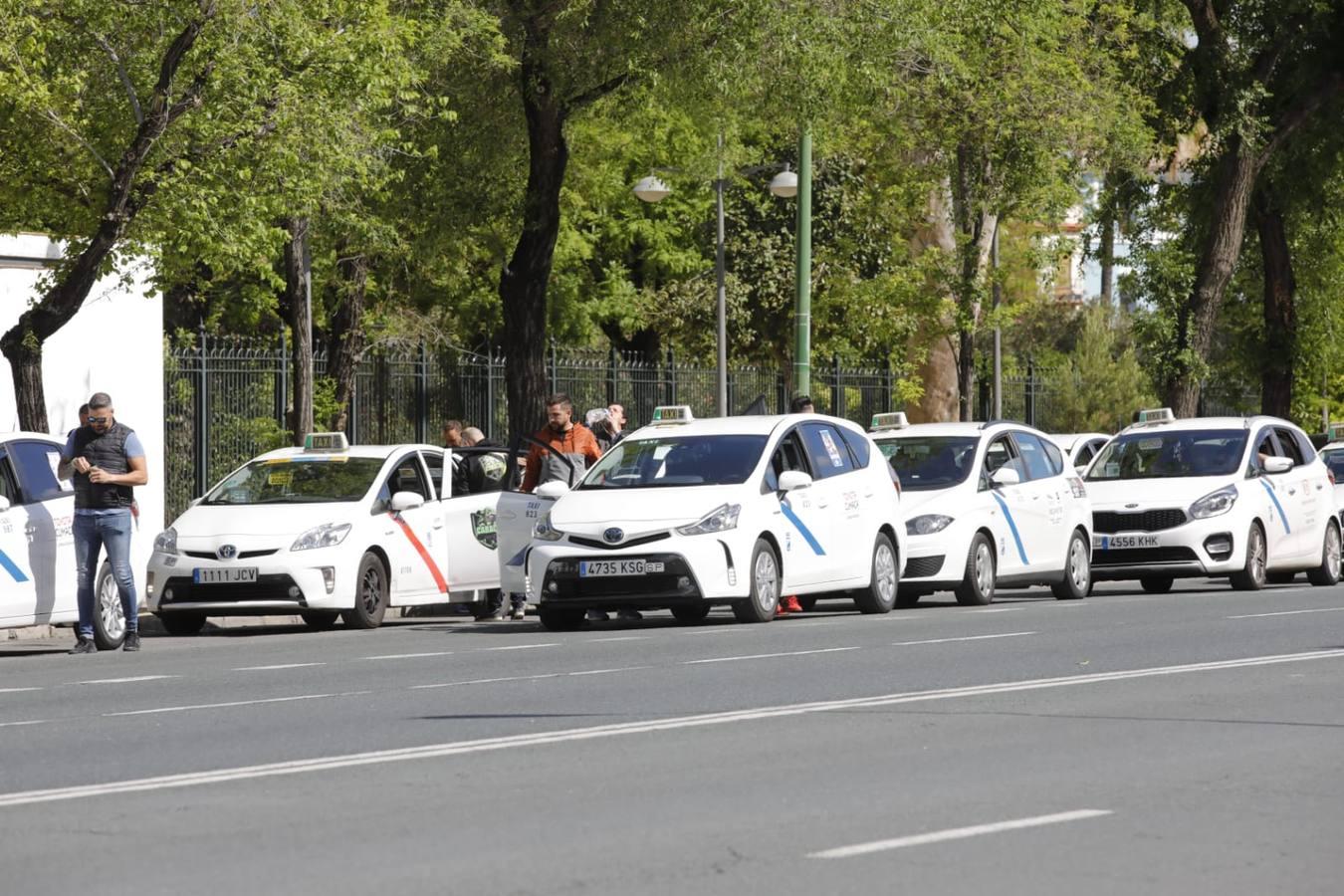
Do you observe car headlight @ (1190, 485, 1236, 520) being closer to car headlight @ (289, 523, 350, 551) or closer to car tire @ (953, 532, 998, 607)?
car tire @ (953, 532, 998, 607)

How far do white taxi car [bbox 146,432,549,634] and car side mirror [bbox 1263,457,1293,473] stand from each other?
7.91 metres

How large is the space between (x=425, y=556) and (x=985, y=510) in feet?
16.3

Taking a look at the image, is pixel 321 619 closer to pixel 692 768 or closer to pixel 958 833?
pixel 692 768

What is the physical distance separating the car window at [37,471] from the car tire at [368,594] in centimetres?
261

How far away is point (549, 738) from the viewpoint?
10.3 metres

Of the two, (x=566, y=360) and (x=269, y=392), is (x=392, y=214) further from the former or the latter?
(x=566, y=360)

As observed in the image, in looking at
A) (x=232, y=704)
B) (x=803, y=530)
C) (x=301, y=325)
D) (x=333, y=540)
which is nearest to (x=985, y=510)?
(x=803, y=530)

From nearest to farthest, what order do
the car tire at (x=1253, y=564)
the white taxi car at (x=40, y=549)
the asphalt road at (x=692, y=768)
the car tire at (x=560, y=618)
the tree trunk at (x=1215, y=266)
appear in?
the asphalt road at (x=692, y=768) < the white taxi car at (x=40, y=549) < the car tire at (x=560, y=618) < the car tire at (x=1253, y=564) < the tree trunk at (x=1215, y=266)

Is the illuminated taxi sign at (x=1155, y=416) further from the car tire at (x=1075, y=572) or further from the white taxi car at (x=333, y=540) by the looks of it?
the white taxi car at (x=333, y=540)

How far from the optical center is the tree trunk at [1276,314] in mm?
38406

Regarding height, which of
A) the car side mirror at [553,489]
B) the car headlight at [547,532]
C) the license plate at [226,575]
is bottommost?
the license plate at [226,575]

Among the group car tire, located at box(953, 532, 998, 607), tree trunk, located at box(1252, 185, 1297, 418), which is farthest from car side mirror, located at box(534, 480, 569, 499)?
tree trunk, located at box(1252, 185, 1297, 418)

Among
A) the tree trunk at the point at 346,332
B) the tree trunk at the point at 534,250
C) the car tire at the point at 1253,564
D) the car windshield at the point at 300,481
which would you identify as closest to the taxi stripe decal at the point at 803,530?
the car windshield at the point at 300,481

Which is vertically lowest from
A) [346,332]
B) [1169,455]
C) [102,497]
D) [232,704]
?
[232,704]
